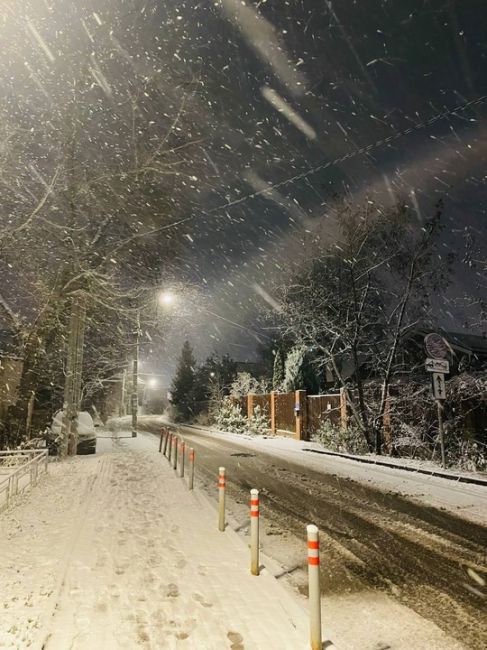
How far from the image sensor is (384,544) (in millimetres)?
6344

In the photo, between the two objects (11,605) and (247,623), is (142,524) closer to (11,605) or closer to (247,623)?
(11,605)

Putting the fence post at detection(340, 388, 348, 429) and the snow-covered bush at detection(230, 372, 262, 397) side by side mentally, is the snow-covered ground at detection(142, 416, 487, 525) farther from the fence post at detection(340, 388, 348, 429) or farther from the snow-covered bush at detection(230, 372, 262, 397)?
the snow-covered bush at detection(230, 372, 262, 397)

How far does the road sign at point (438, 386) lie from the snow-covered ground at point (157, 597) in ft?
25.5

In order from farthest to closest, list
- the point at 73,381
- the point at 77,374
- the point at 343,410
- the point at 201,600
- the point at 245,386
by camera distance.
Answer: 1. the point at 245,386
2. the point at 343,410
3. the point at 77,374
4. the point at 73,381
5. the point at 201,600

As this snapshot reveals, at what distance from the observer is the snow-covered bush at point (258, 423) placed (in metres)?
28.4

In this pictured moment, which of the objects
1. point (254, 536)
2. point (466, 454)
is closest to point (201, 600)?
point (254, 536)

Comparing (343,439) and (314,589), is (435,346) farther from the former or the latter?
(314,589)

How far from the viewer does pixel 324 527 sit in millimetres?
7191

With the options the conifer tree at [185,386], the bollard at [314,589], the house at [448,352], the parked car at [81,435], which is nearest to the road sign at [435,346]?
the house at [448,352]

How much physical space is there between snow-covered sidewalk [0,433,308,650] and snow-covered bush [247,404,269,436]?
2017cm

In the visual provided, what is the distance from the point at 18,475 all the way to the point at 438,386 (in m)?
10.7

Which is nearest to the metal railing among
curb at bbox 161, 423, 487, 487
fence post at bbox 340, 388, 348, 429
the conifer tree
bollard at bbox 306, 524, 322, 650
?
bollard at bbox 306, 524, 322, 650

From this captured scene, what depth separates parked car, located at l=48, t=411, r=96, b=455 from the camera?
1712 cm

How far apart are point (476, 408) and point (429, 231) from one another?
6.43m
